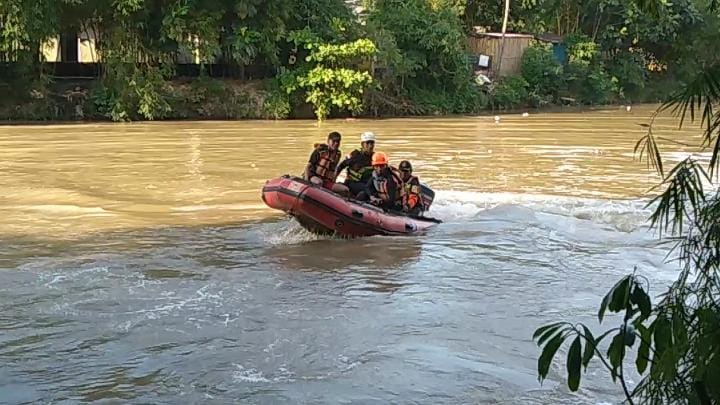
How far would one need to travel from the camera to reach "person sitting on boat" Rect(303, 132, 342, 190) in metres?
10.7

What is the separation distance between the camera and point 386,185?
10.5 m

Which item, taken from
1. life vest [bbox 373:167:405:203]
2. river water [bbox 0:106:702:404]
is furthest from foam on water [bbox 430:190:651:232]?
life vest [bbox 373:167:405:203]

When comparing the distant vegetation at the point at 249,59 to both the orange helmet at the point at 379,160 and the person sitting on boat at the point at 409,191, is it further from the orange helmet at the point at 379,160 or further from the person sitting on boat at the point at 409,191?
the orange helmet at the point at 379,160

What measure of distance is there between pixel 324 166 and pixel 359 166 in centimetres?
41

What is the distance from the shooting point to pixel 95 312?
7531 mm

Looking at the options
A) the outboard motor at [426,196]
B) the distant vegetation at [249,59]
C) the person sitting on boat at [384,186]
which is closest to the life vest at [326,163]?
the person sitting on boat at [384,186]

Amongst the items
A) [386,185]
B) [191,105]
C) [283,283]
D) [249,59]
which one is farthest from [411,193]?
[191,105]

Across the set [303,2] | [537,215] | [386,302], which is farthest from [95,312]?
[303,2]

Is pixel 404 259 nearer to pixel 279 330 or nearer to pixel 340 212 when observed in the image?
pixel 340 212

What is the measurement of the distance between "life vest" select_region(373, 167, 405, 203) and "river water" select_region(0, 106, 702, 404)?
1.64 feet

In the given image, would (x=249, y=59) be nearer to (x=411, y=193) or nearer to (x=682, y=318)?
(x=411, y=193)

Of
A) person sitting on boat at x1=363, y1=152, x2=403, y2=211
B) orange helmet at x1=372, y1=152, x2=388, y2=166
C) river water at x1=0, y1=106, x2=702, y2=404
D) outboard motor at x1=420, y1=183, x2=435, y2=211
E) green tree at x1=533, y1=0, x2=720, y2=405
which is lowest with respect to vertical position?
river water at x1=0, y1=106, x2=702, y2=404

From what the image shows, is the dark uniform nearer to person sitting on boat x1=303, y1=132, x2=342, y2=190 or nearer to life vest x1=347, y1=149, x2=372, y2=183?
life vest x1=347, y1=149, x2=372, y2=183

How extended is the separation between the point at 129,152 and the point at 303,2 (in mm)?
10571
